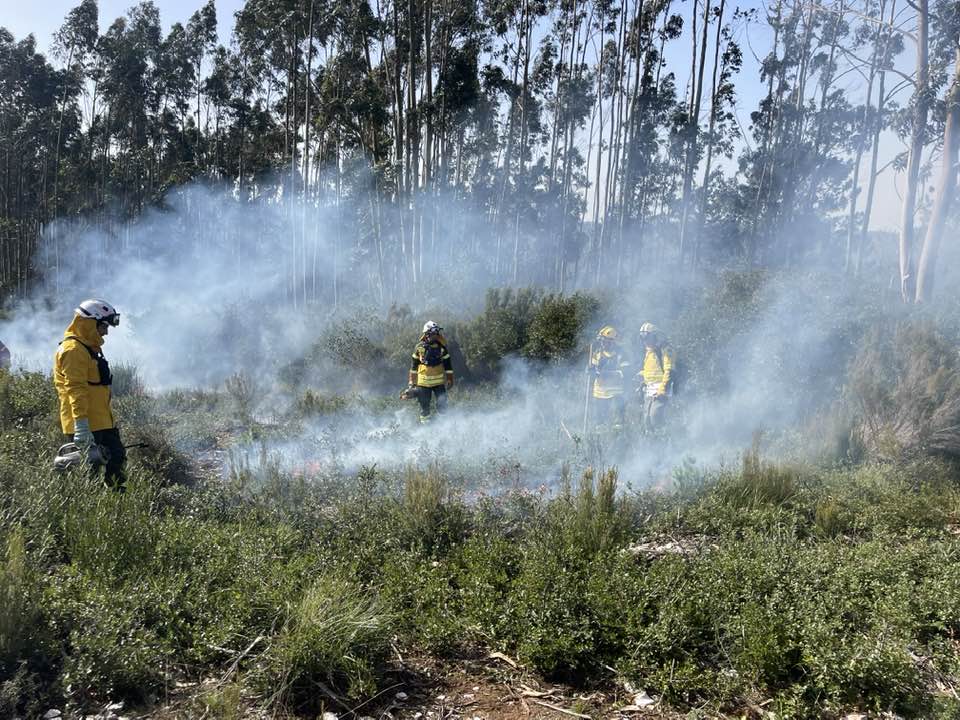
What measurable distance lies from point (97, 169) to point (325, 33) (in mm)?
22400

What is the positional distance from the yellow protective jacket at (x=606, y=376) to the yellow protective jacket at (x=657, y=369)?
368 millimetres

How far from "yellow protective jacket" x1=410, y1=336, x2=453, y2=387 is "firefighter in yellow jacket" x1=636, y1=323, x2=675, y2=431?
2772mm

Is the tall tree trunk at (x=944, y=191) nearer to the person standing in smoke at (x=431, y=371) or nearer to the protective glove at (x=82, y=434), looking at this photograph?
the person standing in smoke at (x=431, y=371)

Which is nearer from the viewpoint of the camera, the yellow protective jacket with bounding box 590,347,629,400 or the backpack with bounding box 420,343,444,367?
the yellow protective jacket with bounding box 590,347,629,400

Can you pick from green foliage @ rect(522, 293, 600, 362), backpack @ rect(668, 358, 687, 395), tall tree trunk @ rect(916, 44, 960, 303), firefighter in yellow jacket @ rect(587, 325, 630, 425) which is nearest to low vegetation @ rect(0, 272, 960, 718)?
firefighter in yellow jacket @ rect(587, 325, 630, 425)

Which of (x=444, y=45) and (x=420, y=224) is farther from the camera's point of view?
(x=444, y=45)

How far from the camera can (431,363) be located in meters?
9.47

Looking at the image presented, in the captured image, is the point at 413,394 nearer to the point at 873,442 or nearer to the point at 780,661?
the point at 873,442

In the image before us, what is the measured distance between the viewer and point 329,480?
18.6 feet

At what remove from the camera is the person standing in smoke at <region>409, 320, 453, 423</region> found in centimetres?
948

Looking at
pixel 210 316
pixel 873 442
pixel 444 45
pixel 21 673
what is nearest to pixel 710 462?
pixel 873 442

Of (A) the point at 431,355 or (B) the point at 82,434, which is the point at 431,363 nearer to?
(A) the point at 431,355

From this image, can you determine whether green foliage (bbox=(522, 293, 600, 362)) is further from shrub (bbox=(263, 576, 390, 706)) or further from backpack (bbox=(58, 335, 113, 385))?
shrub (bbox=(263, 576, 390, 706))

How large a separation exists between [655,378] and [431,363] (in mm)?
3103
